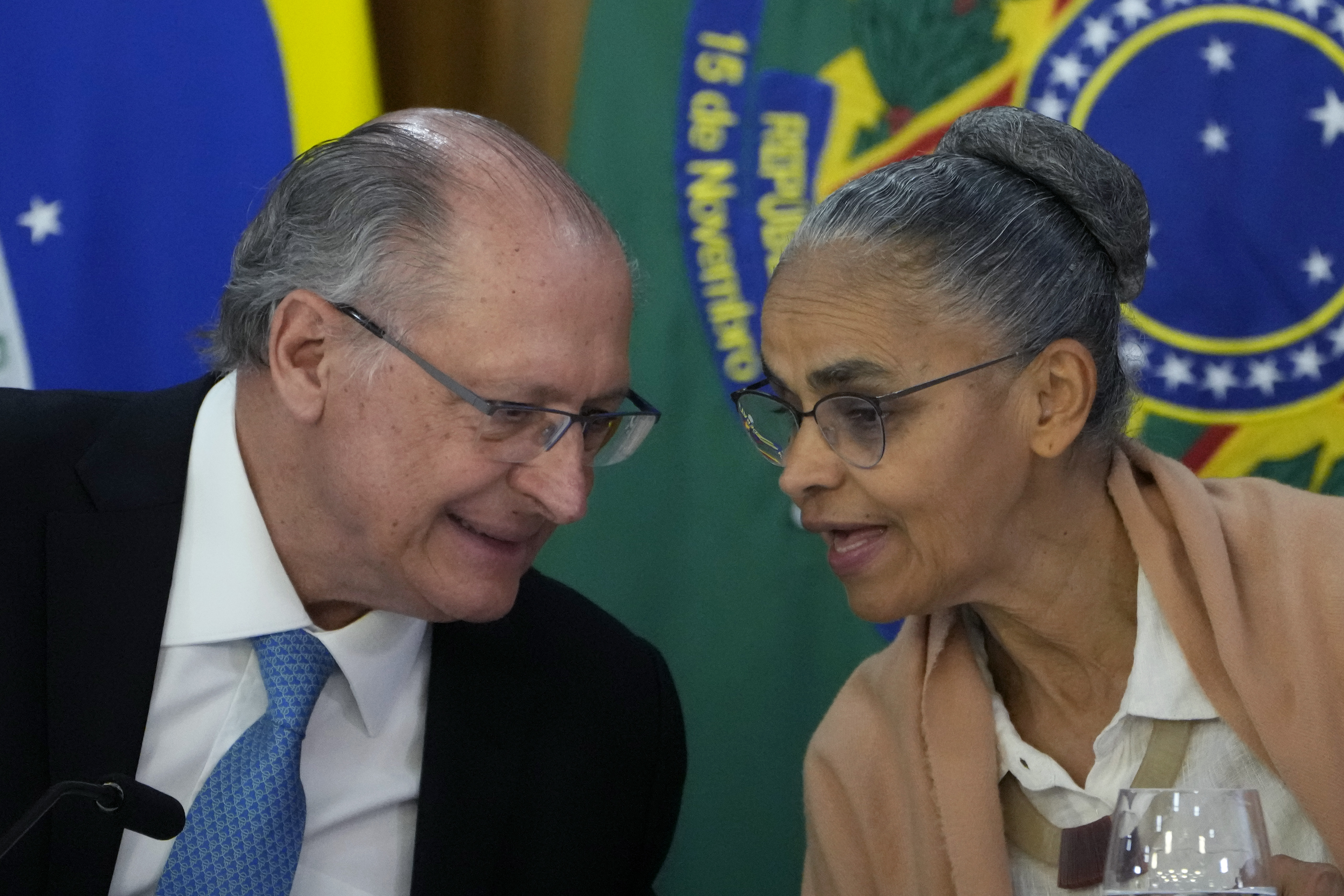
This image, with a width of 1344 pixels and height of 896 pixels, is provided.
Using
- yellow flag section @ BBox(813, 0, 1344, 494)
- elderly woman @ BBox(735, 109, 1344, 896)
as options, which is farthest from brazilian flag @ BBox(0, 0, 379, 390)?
elderly woman @ BBox(735, 109, 1344, 896)

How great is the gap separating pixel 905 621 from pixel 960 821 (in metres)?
0.37

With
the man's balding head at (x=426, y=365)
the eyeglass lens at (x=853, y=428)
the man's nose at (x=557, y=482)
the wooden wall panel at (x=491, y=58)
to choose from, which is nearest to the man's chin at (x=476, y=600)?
the man's balding head at (x=426, y=365)

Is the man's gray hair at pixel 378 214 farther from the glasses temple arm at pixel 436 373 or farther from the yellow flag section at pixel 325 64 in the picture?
the yellow flag section at pixel 325 64

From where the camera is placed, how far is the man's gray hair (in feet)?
5.58

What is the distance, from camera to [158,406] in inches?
72.3

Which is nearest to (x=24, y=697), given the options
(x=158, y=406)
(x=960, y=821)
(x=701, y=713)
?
(x=158, y=406)

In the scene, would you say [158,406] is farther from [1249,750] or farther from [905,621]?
[1249,750]

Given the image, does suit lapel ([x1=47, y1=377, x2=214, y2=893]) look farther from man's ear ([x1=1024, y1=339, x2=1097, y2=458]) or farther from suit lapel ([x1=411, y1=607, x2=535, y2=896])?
man's ear ([x1=1024, y1=339, x2=1097, y2=458])

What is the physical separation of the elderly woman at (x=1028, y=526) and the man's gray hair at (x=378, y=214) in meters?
0.37

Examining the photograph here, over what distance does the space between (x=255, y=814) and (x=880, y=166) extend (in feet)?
4.70

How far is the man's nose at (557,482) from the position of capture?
1676 mm

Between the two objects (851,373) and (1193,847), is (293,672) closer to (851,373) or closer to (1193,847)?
(851,373)

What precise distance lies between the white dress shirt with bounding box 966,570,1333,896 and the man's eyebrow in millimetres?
428

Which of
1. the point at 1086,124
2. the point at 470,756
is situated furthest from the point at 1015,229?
the point at 470,756
